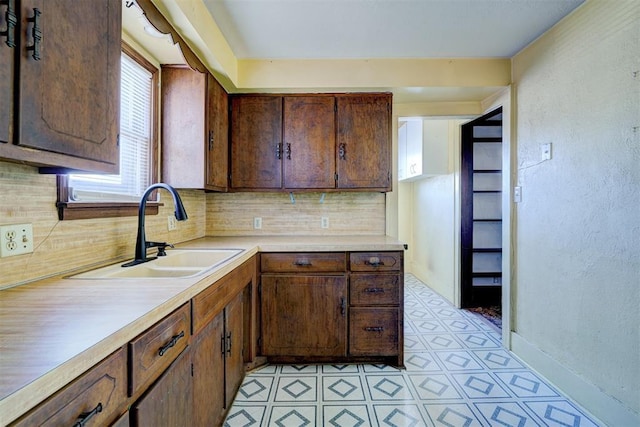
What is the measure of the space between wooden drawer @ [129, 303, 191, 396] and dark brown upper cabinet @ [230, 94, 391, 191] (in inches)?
61.9

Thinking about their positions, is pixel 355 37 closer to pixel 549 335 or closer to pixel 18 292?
pixel 18 292

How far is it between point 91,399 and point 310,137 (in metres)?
2.14

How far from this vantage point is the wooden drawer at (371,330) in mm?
2213

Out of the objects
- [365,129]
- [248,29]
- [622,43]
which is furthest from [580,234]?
[248,29]

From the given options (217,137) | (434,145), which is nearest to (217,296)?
(217,137)

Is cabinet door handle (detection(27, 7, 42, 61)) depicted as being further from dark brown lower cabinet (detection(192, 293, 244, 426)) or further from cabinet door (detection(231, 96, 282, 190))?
cabinet door (detection(231, 96, 282, 190))

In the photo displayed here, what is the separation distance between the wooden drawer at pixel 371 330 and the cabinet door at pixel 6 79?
197 centimetres

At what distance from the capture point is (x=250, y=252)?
78.7 inches

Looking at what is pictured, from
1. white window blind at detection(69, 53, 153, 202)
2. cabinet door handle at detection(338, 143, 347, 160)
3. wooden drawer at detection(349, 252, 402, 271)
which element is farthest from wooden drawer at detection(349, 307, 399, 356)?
white window blind at detection(69, 53, 153, 202)

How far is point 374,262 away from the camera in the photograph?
2199mm

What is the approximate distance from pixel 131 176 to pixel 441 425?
7.34 feet

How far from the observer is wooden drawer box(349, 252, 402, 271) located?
7.22 ft

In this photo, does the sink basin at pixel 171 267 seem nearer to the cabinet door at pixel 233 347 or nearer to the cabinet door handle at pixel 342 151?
the cabinet door at pixel 233 347

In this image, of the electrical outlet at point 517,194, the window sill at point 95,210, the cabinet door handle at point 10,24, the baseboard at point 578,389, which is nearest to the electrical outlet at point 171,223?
the window sill at point 95,210
